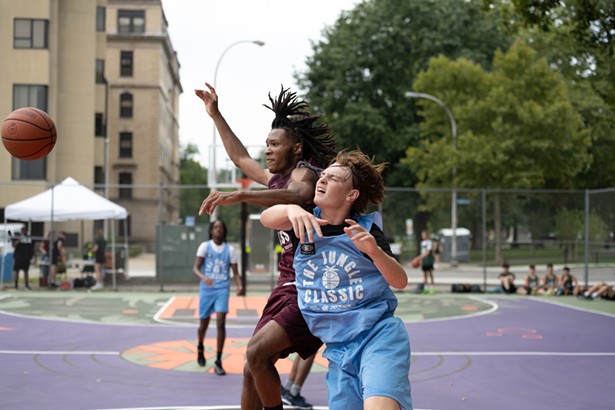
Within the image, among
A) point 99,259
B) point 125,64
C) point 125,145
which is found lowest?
point 99,259

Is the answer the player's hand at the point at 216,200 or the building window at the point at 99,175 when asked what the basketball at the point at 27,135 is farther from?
the building window at the point at 99,175

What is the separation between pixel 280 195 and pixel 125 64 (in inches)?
2307

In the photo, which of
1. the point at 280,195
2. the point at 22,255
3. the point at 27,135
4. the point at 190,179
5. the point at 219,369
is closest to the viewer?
the point at 280,195

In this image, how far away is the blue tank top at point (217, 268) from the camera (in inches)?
371

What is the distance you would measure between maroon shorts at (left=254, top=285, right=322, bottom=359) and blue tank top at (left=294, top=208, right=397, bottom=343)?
0.65 m

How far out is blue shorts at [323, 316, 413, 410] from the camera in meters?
3.76

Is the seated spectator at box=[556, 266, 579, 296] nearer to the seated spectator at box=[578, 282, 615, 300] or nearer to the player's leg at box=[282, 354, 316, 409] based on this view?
the seated spectator at box=[578, 282, 615, 300]

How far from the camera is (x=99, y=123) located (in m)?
44.0

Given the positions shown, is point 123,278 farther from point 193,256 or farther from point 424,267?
point 424,267

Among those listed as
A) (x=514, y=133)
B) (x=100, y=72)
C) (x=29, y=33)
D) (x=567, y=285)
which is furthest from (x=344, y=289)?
(x=100, y=72)

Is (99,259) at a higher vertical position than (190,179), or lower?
lower

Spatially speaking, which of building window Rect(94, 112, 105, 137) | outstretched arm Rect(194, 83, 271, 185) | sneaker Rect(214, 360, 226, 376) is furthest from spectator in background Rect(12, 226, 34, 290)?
building window Rect(94, 112, 105, 137)

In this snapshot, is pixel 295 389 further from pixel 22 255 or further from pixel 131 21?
pixel 131 21

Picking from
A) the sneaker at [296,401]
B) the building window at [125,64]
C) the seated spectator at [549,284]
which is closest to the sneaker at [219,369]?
the sneaker at [296,401]
